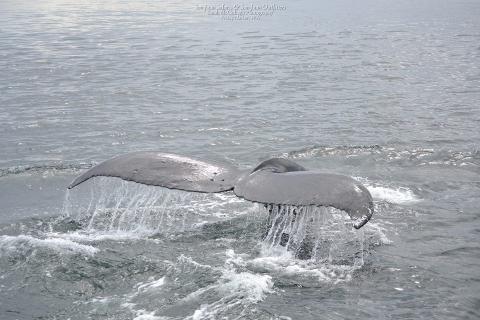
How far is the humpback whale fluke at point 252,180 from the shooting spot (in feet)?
16.7

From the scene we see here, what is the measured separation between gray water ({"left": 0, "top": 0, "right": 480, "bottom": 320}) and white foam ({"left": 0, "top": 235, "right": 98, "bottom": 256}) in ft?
0.07

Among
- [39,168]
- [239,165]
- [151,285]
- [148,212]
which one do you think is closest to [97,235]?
[148,212]

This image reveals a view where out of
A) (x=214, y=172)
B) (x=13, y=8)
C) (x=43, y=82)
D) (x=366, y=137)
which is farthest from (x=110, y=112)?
(x=13, y=8)

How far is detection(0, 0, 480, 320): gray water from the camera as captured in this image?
615cm

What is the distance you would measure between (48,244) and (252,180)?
2717 mm

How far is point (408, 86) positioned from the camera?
16.9 meters

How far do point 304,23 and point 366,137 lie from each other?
22940 mm

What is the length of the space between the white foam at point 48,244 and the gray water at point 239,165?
0.02m

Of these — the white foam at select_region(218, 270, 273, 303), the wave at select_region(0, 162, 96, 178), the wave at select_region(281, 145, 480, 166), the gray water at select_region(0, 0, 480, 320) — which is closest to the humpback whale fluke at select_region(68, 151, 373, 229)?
the gray water at select_region(0, 0, 480, 320)

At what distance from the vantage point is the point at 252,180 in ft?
18.7

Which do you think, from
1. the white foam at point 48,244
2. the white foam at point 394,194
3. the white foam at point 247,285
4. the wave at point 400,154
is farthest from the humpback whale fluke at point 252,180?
the wave at point 400,154

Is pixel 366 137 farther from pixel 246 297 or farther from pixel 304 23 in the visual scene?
pixel 304 23

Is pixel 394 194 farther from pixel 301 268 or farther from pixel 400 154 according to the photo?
pixel 301 268

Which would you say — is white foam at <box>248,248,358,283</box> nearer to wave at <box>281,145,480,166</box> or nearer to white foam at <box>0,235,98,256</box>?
white foam at <box>0,235,98,256</box>
